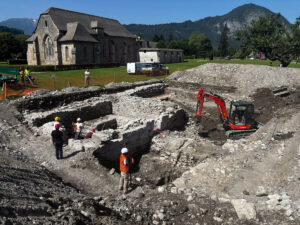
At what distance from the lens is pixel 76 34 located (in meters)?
40.9

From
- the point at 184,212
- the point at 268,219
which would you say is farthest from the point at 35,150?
the point at 268,219

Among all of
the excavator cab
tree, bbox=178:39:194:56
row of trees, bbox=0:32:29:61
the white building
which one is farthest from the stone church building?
tree, bbox=178:39:194:56

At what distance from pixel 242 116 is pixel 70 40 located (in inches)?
1337

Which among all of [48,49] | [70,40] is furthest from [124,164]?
[48,49]

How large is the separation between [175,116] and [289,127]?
649cm

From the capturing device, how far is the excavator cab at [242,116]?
13692 millimetres

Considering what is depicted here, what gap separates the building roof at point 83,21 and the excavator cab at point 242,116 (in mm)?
36639

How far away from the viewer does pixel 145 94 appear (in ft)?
71.2

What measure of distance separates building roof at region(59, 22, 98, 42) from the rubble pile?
2525 centimetres

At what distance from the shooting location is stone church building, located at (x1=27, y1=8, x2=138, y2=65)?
1619 inches

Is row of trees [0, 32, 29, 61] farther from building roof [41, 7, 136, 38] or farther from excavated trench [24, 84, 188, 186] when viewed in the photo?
excavated trench [24, 84, 188, 186]

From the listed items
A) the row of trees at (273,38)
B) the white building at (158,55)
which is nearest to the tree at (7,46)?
the white building at (158,55)

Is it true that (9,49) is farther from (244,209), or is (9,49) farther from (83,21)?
(244,209)

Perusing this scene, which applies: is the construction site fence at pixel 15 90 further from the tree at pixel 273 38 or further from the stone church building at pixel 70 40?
the tree at pixel 273 38
